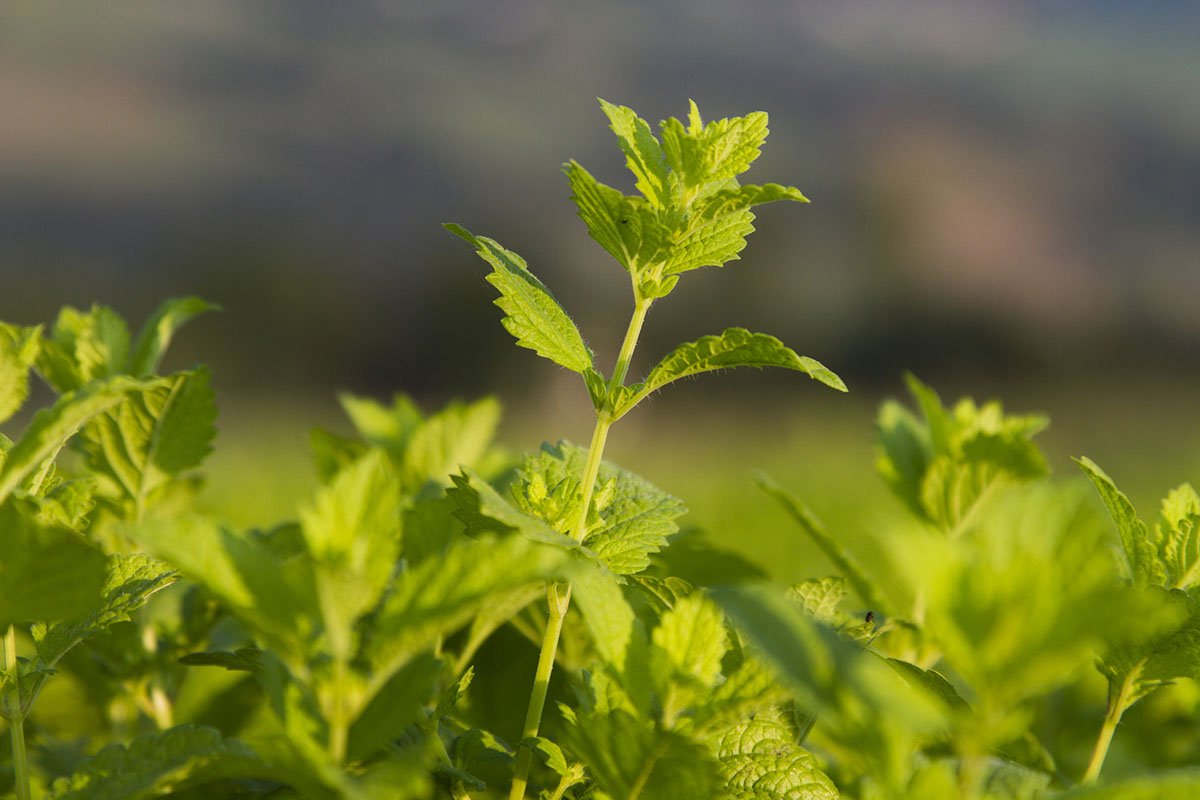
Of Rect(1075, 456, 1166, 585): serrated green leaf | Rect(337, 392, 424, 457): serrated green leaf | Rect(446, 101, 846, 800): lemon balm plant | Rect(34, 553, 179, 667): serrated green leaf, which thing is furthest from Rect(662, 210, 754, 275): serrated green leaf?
Rect(337, 392, 424, 457): serrated green leaf

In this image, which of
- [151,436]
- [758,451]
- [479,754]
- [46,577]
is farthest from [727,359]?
[758,451]

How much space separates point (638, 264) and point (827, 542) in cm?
35

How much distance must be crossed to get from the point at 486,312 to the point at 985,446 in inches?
263

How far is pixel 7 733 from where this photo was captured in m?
1.02

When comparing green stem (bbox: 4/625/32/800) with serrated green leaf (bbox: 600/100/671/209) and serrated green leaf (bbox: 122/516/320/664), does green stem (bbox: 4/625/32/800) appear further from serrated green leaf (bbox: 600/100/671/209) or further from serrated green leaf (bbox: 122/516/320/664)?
serrated green leaf (bbox: 600/100/671/209)

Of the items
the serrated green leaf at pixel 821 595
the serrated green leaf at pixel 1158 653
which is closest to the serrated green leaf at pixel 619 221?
the serrated green leaf at pixel 821 595

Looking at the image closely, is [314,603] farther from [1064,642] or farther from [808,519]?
[808,519]

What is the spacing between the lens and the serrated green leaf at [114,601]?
648 millimetres

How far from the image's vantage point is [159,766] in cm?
58

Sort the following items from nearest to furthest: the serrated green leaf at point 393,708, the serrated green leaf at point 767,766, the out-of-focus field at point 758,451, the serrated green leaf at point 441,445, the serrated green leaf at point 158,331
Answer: the serrated green leaf at point 393,708 → the serrated green leaf at point 767,766 → the serrated green leaf at point 158,331 → the serrated green leaf at point 441,445 → the out-of-focus field at point 758,451

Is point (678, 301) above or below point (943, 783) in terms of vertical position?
below

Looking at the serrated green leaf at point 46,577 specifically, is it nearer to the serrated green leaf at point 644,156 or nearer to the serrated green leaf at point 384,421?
the serrated green leaf at point 644,156

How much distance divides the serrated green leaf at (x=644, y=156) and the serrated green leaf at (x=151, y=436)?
0.41 m

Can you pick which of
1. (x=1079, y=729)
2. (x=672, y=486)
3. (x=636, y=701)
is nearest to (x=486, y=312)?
(x=672, y=486)
